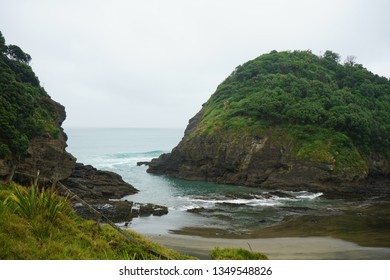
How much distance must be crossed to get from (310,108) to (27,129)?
43.5 metres

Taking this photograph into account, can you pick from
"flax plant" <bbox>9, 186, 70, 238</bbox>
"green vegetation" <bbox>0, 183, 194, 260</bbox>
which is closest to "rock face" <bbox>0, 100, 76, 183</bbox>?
"green vegetation" <bbox>0, 183, 194, 260</bbox>

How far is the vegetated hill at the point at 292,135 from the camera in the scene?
48.3 metres

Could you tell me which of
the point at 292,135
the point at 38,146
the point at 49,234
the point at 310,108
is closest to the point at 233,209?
the point at 292,135

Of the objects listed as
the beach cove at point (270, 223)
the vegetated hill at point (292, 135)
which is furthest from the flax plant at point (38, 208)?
the vegetated hill at point (292, 135)

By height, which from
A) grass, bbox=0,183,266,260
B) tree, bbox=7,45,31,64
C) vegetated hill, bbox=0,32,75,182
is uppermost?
tree, bbox=7,45,31,64

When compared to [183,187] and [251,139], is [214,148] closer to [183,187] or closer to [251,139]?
[251,139]

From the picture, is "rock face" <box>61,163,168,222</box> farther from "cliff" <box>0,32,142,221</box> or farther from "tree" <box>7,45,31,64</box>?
"tree" <box>7,45,31,64</box>

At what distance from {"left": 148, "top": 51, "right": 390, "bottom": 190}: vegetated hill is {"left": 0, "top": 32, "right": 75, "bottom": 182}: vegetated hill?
2456 centimetres

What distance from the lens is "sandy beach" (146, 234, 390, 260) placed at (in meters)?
18.7

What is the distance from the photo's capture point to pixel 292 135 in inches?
2069

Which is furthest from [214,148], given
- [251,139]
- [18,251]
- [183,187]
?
[18,251]

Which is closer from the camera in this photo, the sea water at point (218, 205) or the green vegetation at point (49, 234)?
the green vegetation at point (49, 234)

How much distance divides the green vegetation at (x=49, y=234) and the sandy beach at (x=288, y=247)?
26.7ft

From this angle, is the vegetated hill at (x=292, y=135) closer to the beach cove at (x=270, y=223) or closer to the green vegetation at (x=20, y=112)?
the beach cove at (x=270, y=223)
